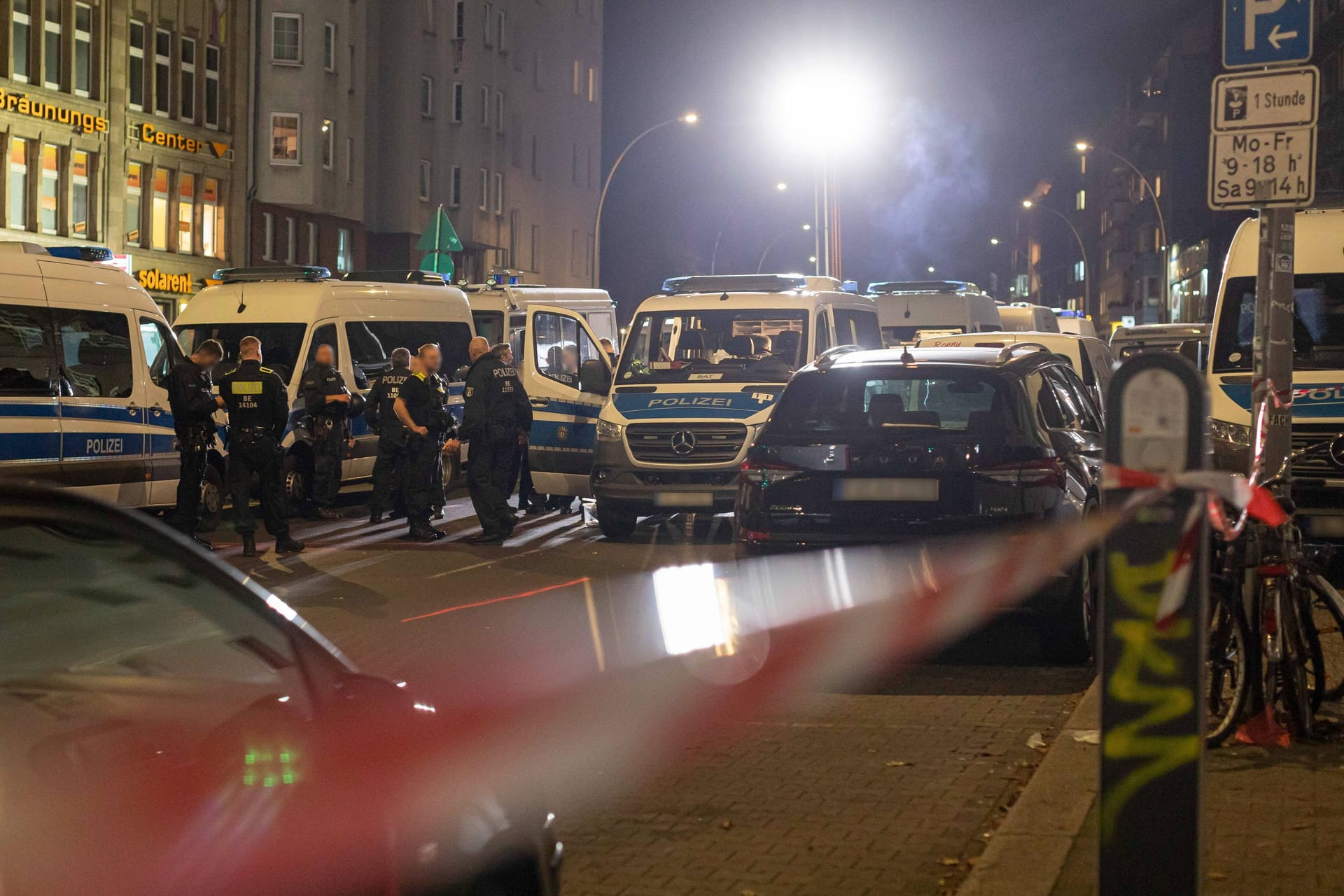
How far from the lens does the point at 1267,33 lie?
7586 millimetres

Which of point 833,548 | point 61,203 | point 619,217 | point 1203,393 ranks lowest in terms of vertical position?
point 833,548

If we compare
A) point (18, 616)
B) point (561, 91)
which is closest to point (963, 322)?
point (18, 616)

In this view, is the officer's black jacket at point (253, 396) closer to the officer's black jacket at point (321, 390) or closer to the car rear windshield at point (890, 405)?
the officer's black jacket at point (321, 390)

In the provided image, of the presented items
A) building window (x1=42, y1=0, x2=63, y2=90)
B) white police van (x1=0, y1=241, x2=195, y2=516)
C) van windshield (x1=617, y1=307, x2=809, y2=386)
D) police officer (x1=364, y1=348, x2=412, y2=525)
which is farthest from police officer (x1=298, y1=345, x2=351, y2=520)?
building window (x1=42, y1=0, x2=63, y2=90)

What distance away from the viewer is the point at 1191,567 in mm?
3271

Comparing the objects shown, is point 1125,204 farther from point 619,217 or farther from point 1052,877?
point 1052,877

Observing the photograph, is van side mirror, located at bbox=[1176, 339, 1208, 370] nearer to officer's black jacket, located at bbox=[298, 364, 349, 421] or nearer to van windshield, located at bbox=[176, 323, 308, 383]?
officer's black jacket, located at bbox=[298, 364, 349, 421]

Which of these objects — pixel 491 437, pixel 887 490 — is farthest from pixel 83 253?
pixel 887 490

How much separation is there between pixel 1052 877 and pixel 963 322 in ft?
76.5

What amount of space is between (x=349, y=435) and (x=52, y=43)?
20.1m

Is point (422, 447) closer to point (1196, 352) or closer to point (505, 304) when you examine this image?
point (1196, 352)

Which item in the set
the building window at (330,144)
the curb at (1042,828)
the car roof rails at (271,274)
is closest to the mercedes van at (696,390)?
the car roof rails at (271,274)

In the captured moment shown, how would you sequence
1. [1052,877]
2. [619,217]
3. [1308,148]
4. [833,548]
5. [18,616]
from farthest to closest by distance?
[619,217] < [833,548] < [1308,148] < [1052,877] < [18,616]

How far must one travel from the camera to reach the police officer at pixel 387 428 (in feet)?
53.3
